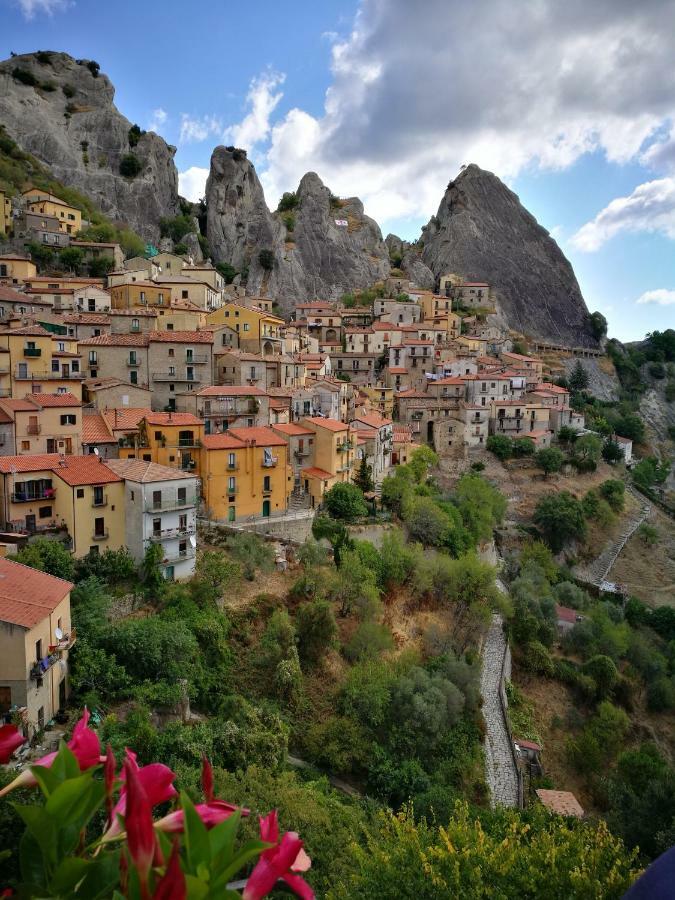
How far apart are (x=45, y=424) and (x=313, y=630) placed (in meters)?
16.3

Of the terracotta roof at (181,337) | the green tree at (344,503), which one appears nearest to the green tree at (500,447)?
the green tree at (344,503)

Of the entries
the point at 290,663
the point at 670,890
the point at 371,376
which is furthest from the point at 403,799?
the point at 371,376

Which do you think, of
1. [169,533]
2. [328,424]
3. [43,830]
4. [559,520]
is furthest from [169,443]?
[559,520]

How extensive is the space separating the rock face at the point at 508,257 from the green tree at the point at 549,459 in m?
43.9

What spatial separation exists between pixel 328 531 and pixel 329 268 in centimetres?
7268

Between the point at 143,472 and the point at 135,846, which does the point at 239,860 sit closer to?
the point at 135,846

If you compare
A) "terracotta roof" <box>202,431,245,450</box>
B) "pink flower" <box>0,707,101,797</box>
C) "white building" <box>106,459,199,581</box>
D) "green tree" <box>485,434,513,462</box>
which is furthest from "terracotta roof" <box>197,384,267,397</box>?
"pink flower" <box>0,707,101,797</box>

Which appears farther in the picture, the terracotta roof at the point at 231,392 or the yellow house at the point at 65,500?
the terracotta roof at the point at 231,392

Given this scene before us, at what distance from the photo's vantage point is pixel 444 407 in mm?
58844

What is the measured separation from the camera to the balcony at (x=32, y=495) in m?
23.4

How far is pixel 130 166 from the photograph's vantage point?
8181 centimetres

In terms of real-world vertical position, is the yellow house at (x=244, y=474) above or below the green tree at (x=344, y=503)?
above

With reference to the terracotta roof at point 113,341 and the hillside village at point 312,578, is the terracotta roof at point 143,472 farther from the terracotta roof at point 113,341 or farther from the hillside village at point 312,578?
the terracotta roof at point 113,341

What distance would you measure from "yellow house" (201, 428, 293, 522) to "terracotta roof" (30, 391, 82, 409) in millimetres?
6887
